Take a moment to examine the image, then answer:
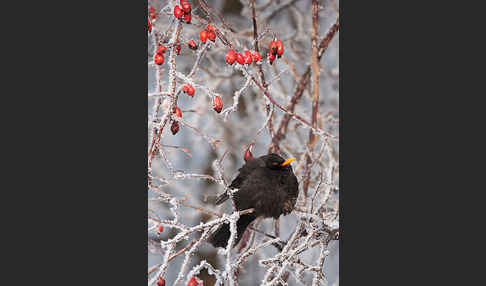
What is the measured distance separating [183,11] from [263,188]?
813mm

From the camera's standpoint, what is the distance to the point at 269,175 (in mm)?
2301

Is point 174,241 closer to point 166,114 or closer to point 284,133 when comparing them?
point 166,114

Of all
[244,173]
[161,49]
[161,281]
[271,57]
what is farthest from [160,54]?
[161,281]

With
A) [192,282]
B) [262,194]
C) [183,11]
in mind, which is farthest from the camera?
[262,194]

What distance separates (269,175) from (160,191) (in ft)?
1.53

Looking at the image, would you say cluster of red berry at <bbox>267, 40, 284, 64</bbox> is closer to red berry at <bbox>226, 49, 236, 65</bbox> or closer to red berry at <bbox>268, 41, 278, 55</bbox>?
red berry at <bbox>268, 41, 278, 55</bbox>

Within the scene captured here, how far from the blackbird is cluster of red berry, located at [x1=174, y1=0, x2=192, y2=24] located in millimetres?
650

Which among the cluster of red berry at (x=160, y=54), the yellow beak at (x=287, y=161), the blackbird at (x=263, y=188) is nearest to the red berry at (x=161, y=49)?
the cluster of red berry at (x=160, y=54)

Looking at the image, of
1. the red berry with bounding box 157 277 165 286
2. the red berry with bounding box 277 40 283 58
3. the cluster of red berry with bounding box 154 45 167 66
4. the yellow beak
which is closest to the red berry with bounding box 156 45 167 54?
the cluster of red berry with bounding box 154 45 167 66

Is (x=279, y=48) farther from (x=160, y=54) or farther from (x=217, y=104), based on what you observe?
(x=160, y=54)

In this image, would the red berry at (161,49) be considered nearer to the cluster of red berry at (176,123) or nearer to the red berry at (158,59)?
the red berry at (158,59)

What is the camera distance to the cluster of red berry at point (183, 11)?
2.20m

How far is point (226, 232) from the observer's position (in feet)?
7.31

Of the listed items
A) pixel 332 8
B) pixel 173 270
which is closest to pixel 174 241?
pixel 173 270
